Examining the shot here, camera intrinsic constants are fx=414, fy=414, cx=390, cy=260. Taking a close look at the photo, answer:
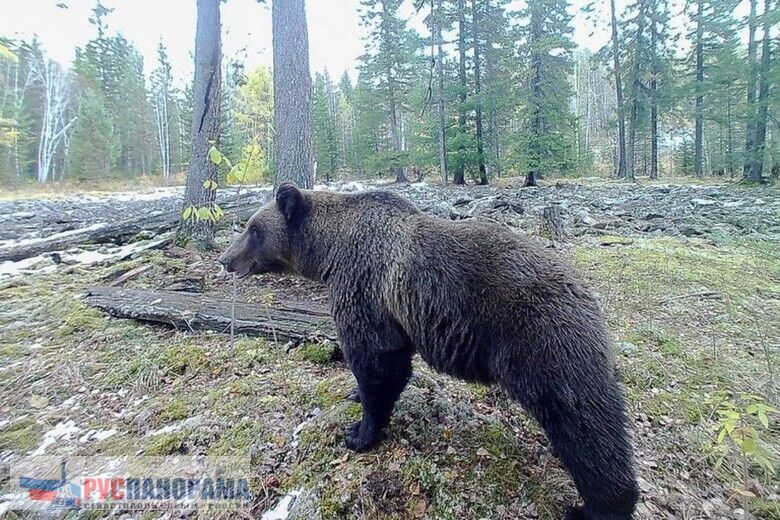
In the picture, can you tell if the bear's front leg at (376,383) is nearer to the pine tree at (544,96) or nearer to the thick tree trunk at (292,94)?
the thick tree trunk at (292,94)

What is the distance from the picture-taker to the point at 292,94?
20.9 feet

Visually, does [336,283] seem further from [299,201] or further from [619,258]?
[619,258]

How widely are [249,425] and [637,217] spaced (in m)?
12.0

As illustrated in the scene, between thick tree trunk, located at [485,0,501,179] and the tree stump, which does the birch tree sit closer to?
thick tree trunk, located at [485,0,501,179]

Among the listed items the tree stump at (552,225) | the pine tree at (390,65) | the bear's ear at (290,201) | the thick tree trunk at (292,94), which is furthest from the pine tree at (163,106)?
the bear's ear at (290,201)

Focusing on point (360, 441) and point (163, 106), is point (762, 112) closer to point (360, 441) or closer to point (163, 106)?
point (360, 441)

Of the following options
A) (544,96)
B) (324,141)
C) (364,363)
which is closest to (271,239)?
(364,363)

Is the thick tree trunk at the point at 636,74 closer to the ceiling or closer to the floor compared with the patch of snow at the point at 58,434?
closer to the ceiling

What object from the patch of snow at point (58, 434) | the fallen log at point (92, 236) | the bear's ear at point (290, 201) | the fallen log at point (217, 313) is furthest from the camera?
the fallen log at point (92, 236)

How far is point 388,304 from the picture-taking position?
270 cm

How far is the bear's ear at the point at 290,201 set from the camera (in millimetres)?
3260

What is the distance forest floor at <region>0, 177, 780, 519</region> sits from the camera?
2.48 meters

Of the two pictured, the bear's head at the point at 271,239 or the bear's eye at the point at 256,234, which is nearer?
the bear's head at the point at 271,239

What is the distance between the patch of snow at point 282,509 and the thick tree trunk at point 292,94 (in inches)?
186
